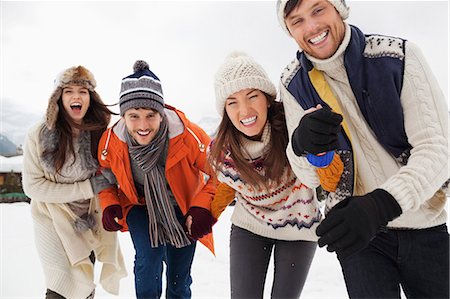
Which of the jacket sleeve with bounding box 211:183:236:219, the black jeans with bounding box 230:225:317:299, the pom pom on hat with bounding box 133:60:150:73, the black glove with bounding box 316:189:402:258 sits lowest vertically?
the black jeans with bounding box 230:225:317:299

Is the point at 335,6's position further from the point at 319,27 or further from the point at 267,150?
the point at 267,150

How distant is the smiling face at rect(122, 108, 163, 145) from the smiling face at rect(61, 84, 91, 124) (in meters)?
0.38

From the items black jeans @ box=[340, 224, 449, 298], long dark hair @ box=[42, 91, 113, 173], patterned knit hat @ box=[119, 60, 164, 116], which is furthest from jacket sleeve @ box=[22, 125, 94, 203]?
black jeans @ box=[340, 224, 449, 298]

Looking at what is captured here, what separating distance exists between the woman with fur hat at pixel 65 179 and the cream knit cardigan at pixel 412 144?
1557mm

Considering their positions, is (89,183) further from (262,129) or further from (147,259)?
(262,129)

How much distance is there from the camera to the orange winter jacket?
2.54 m

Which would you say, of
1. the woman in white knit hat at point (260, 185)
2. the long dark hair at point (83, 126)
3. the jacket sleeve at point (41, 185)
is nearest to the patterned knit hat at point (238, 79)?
the woman in white knit hat at point (260, 185)

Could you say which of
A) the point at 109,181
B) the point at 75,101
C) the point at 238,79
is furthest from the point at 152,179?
the point at 238,79

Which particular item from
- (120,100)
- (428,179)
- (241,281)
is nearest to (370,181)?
(428,179)

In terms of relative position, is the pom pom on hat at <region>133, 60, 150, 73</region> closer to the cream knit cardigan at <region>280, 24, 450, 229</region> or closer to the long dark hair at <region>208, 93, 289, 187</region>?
the long dark hair at <region>208, 93, 289, 187</region>

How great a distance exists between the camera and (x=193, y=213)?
246cm

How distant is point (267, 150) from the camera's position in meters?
2.18

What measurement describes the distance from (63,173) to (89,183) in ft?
0.62

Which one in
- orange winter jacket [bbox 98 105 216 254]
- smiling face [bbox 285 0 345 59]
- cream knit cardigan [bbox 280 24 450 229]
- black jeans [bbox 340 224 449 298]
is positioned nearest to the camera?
cream knit cardigan [bbox 280 24 450 229]
